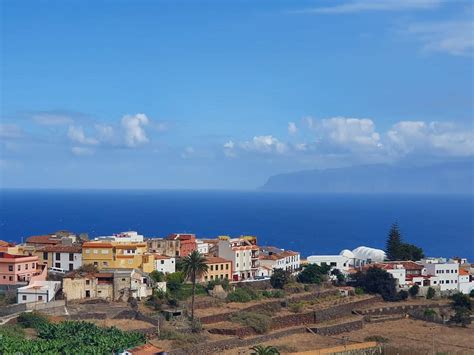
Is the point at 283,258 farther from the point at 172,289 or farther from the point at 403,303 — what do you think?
the point at 172,289

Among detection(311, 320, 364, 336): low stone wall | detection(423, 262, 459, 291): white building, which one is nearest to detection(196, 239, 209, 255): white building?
detection(311, 320, 364, 336): low stone wall

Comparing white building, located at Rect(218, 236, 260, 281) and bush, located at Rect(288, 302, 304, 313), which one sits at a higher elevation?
white building, located at Rect(218, 236, 260, 281)

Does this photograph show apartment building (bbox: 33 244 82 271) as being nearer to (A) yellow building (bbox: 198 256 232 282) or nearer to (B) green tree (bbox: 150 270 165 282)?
(B) green tree (bbox: 150 270 165 282)

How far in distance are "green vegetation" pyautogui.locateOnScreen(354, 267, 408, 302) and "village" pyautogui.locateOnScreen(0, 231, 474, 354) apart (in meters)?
0.09

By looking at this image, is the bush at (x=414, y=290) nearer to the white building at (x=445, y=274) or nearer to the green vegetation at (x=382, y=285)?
the green vegetation at (x=382, y=285)

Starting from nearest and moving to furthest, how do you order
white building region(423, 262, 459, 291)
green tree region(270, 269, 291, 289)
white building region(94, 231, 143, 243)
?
white building region(94, 231, 143, 243) < green tree region(270, 269, 291, 289) < white building region(423, 262, 459, 291)

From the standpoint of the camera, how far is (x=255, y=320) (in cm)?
5594

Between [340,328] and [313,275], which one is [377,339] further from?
[313,275]

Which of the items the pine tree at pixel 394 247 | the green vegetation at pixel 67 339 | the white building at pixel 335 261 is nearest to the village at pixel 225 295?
the green vegetation at pixel 67 339

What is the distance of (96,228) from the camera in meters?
154

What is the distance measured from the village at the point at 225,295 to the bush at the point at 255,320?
0.26 ft

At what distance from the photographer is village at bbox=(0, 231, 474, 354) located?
52781mm

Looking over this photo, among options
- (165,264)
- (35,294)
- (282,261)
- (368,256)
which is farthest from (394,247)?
(35,294)

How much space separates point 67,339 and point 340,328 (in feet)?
73.7
